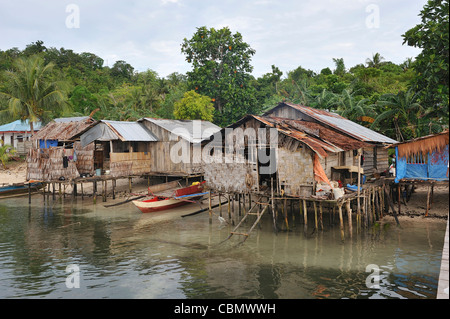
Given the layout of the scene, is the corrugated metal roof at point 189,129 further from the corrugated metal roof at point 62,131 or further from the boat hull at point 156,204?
the corrugated metal roof at point 62,131

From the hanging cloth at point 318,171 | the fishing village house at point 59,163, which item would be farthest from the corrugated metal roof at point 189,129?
the hanging cloth at point 318,171

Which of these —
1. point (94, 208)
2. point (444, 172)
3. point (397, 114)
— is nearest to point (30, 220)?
point (94, 208)

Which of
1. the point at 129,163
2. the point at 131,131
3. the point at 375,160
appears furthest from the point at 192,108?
the point at 375,160

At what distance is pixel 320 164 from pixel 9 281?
12.3 m

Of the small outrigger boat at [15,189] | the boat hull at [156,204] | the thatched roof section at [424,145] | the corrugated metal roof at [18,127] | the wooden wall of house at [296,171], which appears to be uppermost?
the corrugated metal roof at [18,127]

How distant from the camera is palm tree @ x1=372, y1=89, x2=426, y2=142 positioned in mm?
23203

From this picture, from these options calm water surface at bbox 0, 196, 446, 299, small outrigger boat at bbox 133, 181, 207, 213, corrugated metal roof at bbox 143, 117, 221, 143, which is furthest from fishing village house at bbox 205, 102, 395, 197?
corrugated metal roof at bbox 143, 117, 221, 143

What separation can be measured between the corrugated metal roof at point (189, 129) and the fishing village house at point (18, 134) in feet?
56.4

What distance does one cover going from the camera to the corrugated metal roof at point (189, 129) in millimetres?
24539

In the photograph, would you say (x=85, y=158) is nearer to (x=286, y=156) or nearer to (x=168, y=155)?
(x=168, y=155)

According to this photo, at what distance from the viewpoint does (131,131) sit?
24656mm

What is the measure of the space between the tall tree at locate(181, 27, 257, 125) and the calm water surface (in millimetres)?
20041

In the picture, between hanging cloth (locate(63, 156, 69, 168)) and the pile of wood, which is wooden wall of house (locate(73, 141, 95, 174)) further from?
hanging cloth (locate(63, 156, 69, 168))

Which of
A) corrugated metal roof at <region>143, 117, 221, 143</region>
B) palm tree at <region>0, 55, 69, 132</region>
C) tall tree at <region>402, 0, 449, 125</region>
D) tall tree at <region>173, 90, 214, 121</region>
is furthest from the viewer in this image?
tall tree at <region>173, 90, 214, 121</region>
